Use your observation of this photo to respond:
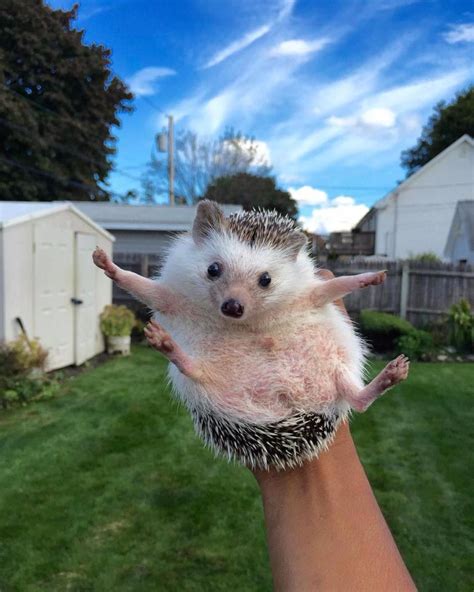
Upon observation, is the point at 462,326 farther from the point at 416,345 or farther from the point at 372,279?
the point at 372,279

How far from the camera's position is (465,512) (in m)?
4.55

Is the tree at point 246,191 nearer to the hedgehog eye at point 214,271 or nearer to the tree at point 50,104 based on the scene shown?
the tree at point 50,104

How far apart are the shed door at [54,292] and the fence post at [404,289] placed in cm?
833

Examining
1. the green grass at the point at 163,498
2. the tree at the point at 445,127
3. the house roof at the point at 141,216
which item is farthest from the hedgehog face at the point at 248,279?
the tree at the point at 445,127

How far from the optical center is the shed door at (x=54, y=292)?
27.1 feet

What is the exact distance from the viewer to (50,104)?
79.0ft

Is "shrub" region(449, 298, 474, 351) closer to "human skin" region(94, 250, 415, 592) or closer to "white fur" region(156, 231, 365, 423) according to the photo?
"human skin" region(94, 250, 415, 592)

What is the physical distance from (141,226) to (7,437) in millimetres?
11754

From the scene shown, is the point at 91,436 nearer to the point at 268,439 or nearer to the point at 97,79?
the point at 268,439

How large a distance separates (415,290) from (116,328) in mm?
7742

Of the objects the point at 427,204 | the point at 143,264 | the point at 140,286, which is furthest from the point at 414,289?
the point at 427,204

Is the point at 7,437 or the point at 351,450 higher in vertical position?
the point at 351,450

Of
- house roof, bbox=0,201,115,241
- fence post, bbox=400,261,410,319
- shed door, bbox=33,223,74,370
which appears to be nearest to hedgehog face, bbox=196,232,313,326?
house roof, bbox=0,201,115,241

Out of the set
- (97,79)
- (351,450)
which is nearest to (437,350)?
(351,450)
